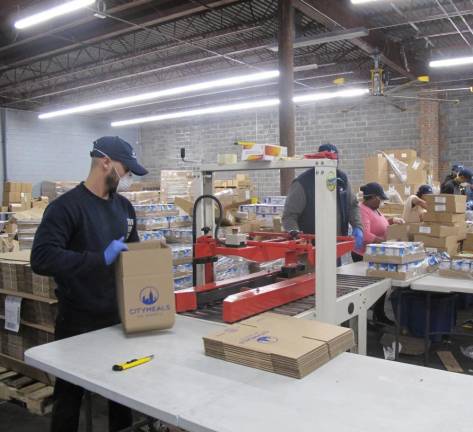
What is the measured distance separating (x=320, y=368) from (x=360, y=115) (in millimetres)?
11507

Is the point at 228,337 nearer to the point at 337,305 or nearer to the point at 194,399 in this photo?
the point at 194,399

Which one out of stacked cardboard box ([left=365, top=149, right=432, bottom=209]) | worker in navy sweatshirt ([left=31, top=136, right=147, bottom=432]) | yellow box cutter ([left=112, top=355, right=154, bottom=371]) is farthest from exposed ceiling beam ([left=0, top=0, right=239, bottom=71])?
yellow box cutter ([left=112, top=355, right=154, bottom=371])

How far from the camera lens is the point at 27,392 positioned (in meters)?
3.60

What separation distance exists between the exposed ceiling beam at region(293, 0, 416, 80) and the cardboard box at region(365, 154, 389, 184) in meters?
1.96

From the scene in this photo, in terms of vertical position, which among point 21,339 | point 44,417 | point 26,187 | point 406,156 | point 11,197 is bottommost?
point 44,417

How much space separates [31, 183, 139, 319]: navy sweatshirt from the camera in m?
2.00

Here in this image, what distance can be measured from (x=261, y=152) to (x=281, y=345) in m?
1.00

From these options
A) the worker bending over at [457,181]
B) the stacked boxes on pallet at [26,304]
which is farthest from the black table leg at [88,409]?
the worker bending over at [457,181]

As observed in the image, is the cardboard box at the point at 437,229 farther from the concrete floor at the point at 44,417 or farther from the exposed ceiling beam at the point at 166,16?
the exposed ceiling beam at the point at 166,16

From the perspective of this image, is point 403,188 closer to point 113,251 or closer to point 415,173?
point 415,173

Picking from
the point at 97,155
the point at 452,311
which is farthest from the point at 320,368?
the point at 452,311

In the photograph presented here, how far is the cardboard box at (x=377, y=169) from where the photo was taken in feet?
31.6

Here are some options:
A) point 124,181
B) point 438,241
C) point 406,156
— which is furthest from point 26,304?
point 406,156

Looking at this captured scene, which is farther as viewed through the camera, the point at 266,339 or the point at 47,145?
the point at 47,145
